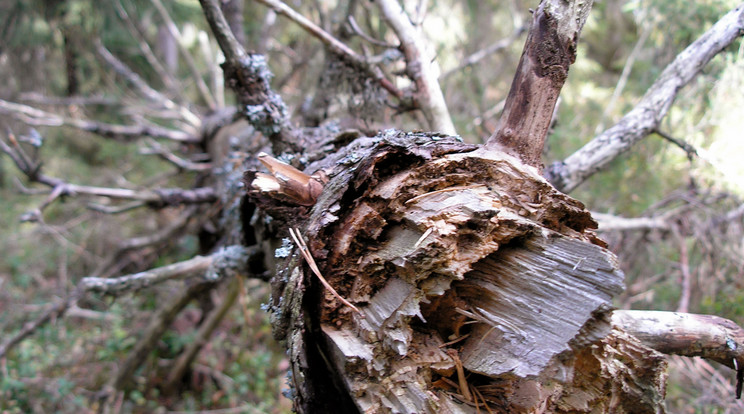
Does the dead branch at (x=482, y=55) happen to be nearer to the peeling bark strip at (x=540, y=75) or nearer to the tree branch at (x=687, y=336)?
the peeling bark strip at (x=540, y=75)

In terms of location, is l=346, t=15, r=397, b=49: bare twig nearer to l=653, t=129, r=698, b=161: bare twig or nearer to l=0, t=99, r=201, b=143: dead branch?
l=653, t=129, r=698, b=161: bare twig

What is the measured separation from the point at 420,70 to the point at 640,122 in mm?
1111

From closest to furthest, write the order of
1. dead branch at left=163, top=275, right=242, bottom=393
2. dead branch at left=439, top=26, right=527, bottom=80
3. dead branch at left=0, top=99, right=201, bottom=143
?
1. dead branch at left=439, top=26, right=527, bottom=80
2. dead branch at left=0, top=99, right=201, bottom=143
3. dead branch at left=163, top=275, right=242, bottom=393

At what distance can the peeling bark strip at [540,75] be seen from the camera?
4.35ft

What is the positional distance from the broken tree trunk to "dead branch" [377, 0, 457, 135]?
95cm

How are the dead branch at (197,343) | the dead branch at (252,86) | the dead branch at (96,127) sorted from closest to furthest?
the dead branch at (252,86) → the dead branch at (96,127) → the dead branch at (197,343)

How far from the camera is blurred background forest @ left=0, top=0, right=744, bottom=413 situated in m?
2.71

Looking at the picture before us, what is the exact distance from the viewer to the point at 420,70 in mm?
2207

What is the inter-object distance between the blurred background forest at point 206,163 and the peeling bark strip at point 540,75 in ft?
0.31

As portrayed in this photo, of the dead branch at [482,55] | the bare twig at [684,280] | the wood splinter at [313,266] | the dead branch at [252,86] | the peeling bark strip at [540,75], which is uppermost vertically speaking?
the dead branch at [482,55]

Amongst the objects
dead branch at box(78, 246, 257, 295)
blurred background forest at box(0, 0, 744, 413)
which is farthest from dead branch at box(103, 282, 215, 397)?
dead branch at box(78, 246, 257, 295)

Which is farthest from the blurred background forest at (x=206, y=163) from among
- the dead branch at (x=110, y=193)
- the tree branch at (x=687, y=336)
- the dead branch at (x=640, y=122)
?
the tree branch at (x=687, y=336)

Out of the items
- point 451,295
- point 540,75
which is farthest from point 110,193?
point 540,75

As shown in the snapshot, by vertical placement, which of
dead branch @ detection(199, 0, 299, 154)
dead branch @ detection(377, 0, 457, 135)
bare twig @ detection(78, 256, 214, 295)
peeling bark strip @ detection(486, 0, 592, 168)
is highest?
dead branch @ detection(377, 0, 457, 135)
